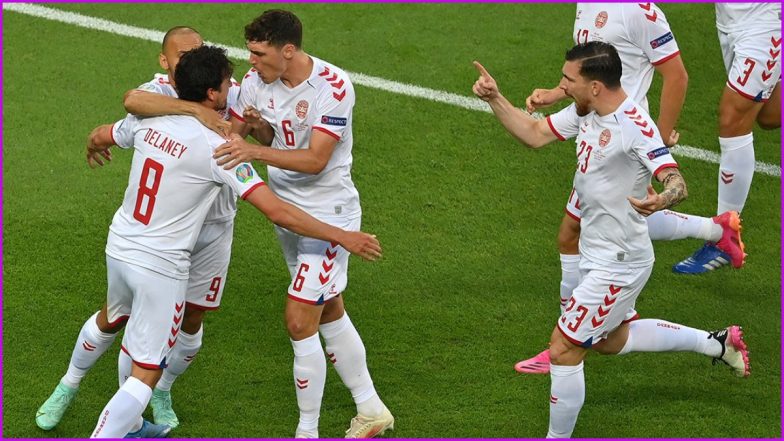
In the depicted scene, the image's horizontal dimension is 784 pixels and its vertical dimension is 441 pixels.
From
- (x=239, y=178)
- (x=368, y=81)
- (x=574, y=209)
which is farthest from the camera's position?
(x=368, y=81)

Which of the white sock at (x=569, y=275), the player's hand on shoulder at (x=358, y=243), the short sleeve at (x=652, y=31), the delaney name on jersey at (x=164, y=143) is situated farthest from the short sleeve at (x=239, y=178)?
the short sleeve at (x=652, y=31)

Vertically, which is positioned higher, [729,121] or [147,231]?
[729,121]

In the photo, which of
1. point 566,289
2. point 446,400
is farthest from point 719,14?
point 446,400

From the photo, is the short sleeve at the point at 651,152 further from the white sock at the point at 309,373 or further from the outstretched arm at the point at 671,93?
the white sock at the point at 309,373

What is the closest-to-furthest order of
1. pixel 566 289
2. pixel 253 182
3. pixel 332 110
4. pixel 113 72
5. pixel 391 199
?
pixel 253 182 < pixel 332 110 < pixel 566 289 < pixel 391 199 < pixel 113 72

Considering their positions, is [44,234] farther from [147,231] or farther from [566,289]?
[566,289]

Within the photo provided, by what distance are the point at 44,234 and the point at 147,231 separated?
257cm

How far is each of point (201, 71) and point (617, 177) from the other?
2019mm

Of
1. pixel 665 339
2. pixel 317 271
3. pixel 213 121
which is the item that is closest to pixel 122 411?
pixel 317 271

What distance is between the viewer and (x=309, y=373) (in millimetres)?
6203

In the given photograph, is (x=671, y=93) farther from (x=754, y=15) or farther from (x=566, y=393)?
(x=566, y=393)

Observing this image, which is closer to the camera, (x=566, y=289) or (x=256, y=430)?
(x=256, y=430)

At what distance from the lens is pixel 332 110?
603cm

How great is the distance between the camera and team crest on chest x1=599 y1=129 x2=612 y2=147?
591 centimetres
